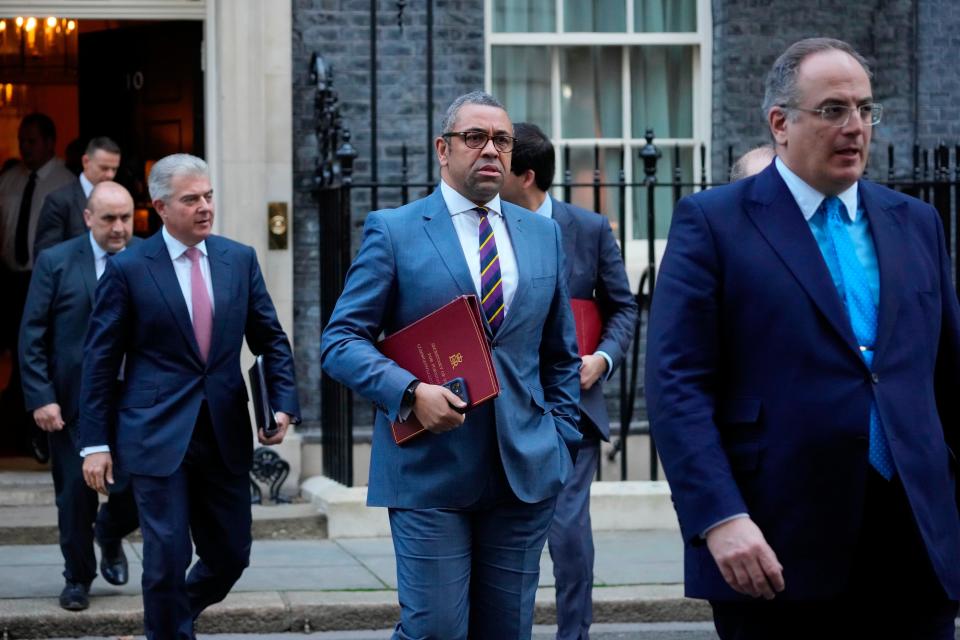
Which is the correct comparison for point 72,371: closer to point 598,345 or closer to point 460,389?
point 598,345

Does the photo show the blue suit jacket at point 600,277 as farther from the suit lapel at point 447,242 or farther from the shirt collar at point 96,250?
the shirt collar at point 96,250

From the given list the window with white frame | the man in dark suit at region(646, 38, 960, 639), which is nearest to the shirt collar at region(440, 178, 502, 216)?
the man in dark suit at region(646, 38, 960, 639)

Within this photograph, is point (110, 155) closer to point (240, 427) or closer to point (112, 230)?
point (112, 230)

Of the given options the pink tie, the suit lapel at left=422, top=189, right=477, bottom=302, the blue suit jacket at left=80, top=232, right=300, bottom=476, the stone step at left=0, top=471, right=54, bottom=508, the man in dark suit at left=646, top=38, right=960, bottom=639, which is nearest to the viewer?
the man in dark suit at left=646, top=38, right=960, bottom=639

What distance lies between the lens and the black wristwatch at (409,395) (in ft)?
16.0

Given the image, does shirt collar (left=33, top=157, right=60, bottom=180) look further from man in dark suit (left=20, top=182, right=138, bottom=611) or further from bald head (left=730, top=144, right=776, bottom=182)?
bald head (left=730, top=144, right=776, bottom=182)

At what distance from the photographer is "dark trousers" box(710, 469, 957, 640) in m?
4.00

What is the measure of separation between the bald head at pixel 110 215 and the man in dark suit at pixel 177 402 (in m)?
1.30

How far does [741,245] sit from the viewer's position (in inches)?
161

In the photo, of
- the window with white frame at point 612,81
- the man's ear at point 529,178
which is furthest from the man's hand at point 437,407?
the window with white frame at point 612,81

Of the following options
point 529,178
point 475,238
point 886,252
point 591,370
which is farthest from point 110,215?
point 886,252

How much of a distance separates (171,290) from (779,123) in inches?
114

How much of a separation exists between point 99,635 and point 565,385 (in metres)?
3.16

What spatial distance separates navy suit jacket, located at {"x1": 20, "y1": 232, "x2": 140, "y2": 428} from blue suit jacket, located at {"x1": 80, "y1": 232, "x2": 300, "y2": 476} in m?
1.53
